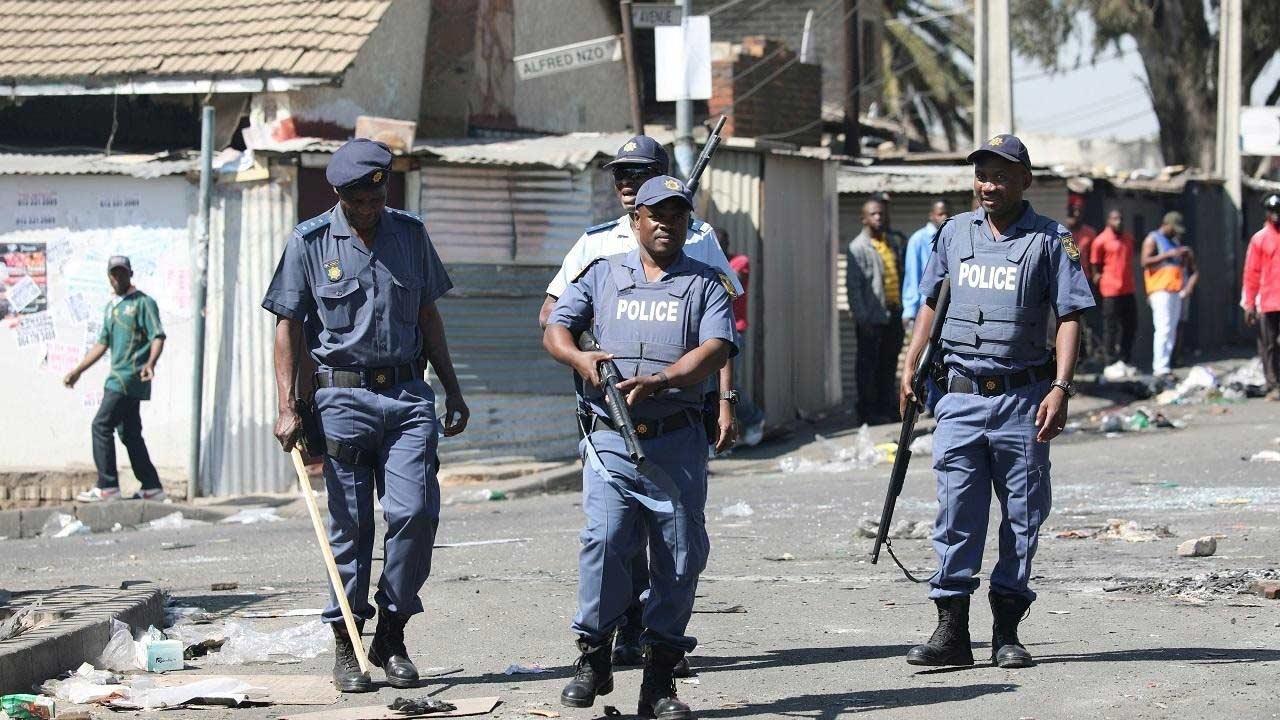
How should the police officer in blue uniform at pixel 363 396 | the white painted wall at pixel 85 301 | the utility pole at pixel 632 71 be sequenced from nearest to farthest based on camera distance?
the police officer in blue uniform at pixel 363 396
the white painted wall at pixel 85 301
the utility pole at pixel 632 71

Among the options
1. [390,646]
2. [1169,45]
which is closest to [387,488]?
[390,646]

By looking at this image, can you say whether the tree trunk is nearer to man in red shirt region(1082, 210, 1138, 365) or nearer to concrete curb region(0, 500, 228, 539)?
man in red shirt region(1082, 210, 1138, 365)

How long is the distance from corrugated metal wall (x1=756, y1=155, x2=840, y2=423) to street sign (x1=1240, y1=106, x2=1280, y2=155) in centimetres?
839

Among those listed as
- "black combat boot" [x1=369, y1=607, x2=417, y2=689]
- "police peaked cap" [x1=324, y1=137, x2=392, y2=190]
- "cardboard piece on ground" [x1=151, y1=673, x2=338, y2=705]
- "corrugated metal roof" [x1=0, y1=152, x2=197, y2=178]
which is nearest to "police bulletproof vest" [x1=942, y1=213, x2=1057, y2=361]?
"police peaked cap" [x1=324, y1=137, x2=392, y2=190]

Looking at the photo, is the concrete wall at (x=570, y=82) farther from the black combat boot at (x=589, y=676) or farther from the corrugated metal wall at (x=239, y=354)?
the black combat boot at (x=589, y=676)

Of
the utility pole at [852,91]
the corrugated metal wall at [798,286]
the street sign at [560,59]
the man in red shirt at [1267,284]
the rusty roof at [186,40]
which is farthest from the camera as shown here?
the utility pole at [852,91]

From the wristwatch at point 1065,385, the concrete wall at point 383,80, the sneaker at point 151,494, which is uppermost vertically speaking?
the concrete wall at point 383,80

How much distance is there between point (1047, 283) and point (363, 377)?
2431 mm

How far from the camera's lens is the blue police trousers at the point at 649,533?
5746mm

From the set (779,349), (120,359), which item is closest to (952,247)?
(120,359)

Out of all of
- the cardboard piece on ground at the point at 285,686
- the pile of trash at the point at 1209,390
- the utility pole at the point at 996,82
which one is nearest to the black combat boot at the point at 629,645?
the cardboard piece on ground at the point at 285,686

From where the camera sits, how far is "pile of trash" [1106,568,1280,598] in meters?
7.96

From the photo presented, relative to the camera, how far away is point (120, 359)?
44.4 ft

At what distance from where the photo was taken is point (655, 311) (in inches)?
229
